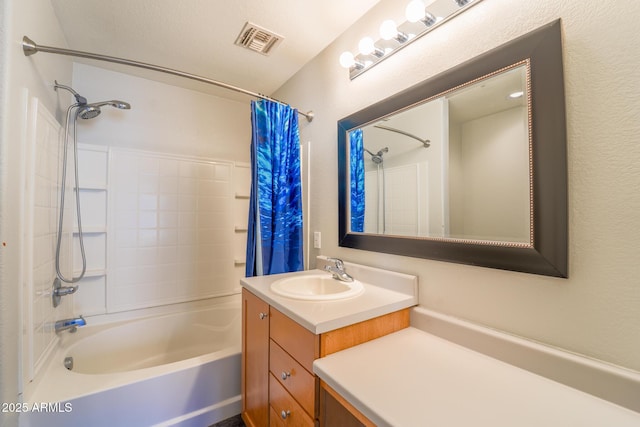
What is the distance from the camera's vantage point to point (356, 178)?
148 centimetres

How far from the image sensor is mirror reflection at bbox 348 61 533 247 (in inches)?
33.0

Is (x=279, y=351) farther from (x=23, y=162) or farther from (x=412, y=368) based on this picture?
(x=23, y=162)

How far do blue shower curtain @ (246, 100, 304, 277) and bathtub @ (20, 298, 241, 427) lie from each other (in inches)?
24.3

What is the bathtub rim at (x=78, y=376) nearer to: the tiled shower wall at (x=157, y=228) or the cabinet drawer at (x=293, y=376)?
the tiled shower wall at (x=157, y=228)

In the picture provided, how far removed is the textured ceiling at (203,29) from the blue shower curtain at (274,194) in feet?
1.40

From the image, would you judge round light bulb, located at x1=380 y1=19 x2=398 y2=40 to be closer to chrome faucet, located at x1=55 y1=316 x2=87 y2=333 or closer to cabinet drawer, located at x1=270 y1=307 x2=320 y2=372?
cabinet drawer, located at x1=270 y1=307 x2=320 y2=372

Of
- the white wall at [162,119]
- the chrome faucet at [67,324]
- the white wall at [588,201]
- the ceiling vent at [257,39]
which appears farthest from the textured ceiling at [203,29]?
the chrome faucet at [67,324]

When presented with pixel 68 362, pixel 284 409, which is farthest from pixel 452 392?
pixel 68 362

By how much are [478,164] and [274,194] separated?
117 cm

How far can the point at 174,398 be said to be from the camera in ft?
4.49

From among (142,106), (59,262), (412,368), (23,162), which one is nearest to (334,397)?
Answer: (412,368)

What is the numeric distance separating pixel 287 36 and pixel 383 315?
5.62ft

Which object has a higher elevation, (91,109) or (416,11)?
(416,11)

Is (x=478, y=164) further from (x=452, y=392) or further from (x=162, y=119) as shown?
(x=162, y=119)
